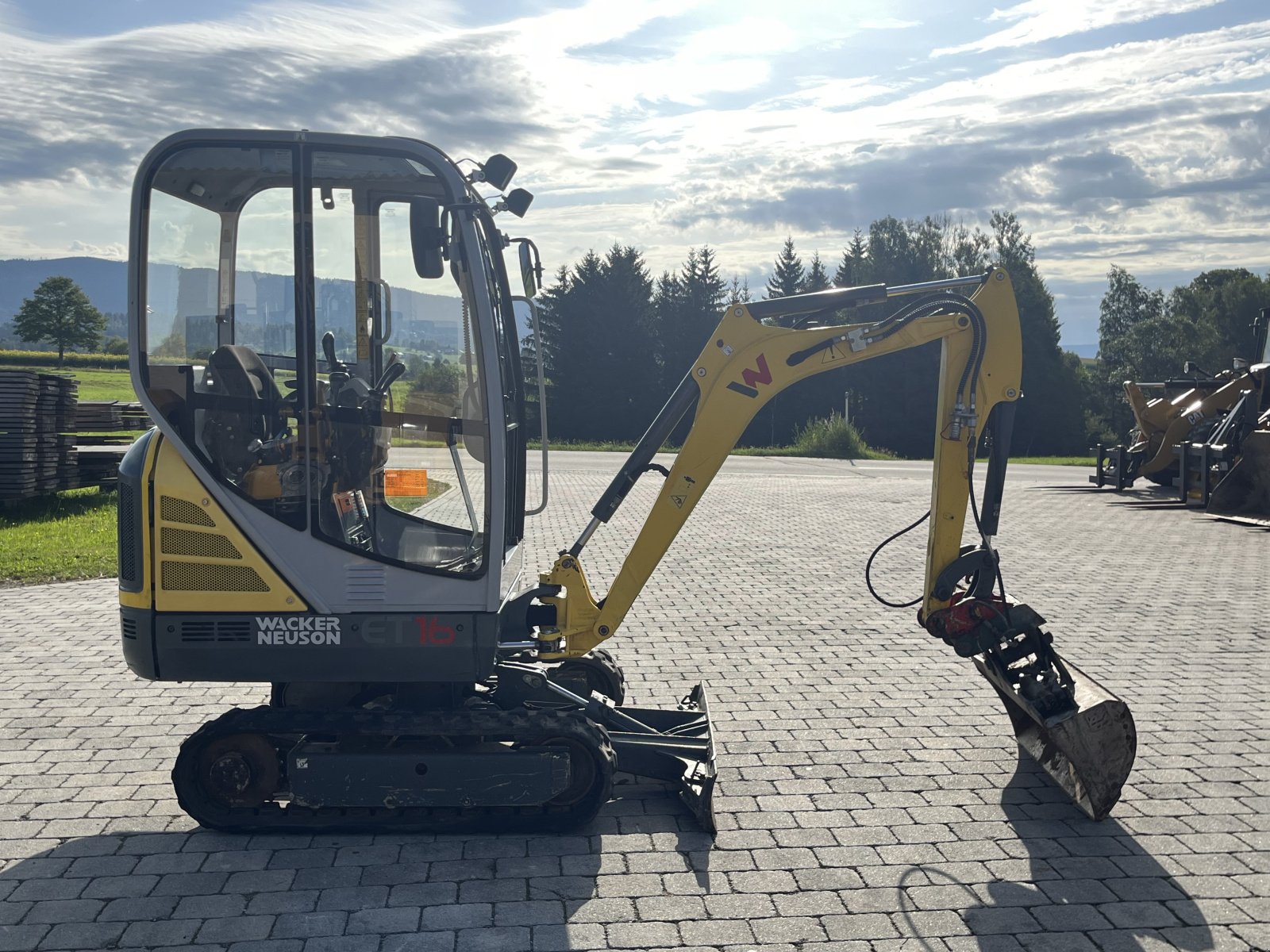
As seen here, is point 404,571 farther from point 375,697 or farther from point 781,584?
point 781,584

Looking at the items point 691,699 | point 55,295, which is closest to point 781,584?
point 691,699

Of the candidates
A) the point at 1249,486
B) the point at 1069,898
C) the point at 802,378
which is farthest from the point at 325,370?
the point at 1249,486

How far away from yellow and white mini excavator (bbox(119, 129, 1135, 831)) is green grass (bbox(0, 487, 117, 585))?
689cm

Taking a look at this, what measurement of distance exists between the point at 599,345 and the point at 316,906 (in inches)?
2025

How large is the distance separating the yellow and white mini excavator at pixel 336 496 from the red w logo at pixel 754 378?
1.16m

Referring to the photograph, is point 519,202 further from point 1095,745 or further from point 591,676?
point 1095,745

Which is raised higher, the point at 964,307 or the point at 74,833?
the point at 964,307

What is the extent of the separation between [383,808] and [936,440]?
319 centimetres

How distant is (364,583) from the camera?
198 inches

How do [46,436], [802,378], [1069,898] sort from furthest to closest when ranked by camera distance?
[46,436] < [802,378] < [1069,898]

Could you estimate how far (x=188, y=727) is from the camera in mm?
6418

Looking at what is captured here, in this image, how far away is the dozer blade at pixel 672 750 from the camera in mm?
5117

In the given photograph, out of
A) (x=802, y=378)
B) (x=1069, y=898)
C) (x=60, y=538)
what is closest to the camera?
(x=1069, y=898)

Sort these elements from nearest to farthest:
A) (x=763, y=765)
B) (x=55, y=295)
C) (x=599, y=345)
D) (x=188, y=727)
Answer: (x=763, y=765), (x=188, y=727), (x=599, y=345), (x=55, y=295)
